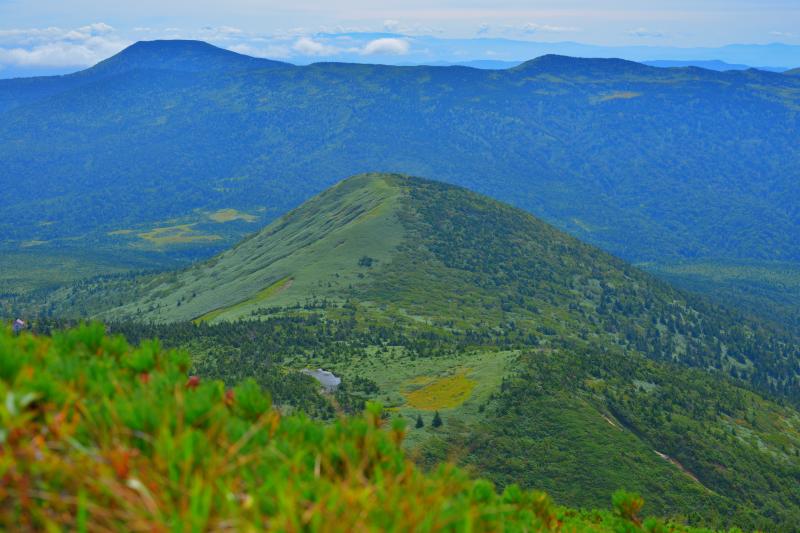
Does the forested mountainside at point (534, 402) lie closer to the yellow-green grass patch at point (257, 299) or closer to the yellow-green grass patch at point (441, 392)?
the yellow-green grass patch at point (441, 392)

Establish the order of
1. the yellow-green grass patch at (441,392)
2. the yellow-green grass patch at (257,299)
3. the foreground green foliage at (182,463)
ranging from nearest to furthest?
the foreground green foliage at (182,463) → the yellow-green grass patch at (441,392) → the yellow-green grass patch at (257,299)

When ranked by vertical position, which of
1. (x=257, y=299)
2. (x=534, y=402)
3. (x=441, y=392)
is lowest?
(x=257, y=299)

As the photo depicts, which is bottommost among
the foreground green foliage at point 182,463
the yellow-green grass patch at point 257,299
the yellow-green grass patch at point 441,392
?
the yellow-green grass patch at point 257,299

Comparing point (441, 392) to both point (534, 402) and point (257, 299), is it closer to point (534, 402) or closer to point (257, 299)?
point (534, 402)

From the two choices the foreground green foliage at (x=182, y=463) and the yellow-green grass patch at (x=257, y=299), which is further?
the yellow-green grass patch at (x=257, y=299)

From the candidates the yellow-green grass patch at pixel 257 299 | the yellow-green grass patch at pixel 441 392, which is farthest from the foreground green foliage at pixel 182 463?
the yellow-green grass patch at pixel 257 299

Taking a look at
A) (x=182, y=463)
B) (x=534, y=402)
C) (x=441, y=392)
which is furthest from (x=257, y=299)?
(x=182, y=463)

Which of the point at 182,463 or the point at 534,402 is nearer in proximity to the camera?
the point at 182,463

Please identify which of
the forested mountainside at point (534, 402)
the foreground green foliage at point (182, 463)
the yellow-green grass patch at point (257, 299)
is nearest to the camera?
the foreground green foliage at point (182, 463)

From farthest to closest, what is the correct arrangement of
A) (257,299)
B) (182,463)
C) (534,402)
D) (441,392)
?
(257,299) < (441,392) < (534,402) < (182,463)

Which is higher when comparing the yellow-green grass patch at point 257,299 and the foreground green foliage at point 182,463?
the foreground green foliage at point 182,463
